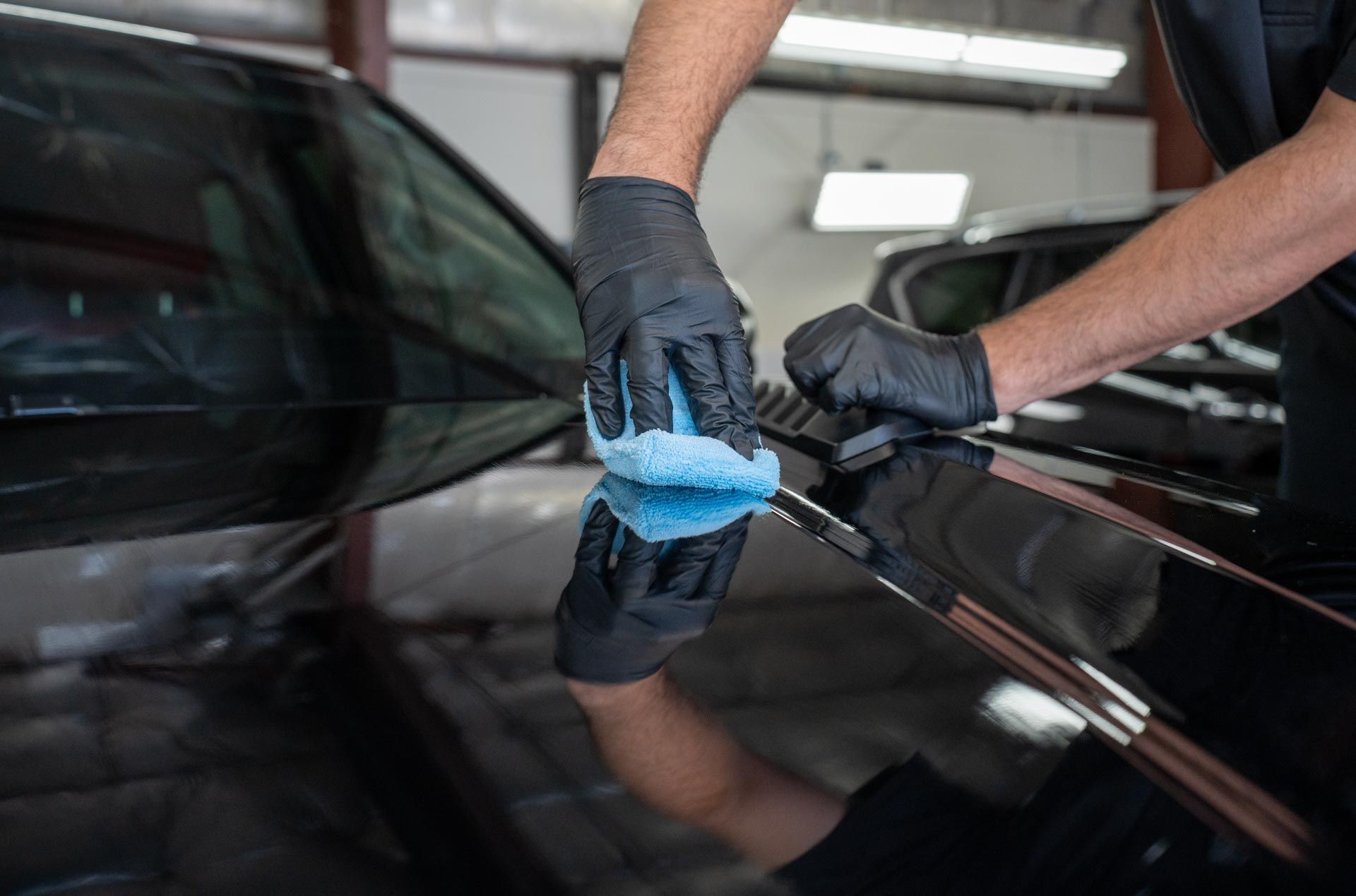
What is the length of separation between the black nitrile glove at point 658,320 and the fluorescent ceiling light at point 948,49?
4478 mm

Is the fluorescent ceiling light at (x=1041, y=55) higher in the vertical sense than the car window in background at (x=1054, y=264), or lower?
higher

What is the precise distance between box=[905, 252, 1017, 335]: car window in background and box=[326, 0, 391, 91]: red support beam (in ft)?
13.6

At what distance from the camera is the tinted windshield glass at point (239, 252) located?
1151 millimetres

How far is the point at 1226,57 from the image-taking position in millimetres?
1095

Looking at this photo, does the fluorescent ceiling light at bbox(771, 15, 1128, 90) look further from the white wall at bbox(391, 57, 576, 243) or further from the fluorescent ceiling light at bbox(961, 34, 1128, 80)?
the white wall at bbox(391, 57, 576, 243)

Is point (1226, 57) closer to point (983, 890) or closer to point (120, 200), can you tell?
point (983, 890)

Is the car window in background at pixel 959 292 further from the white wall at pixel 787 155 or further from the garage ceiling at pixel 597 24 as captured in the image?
the white wall at pixel 787 155

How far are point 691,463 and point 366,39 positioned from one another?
6029 millimetres

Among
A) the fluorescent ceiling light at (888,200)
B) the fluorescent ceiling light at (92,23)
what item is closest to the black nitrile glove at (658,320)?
the fluorescent ceiling light at (92,23)

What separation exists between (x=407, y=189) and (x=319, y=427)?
1.80 ft

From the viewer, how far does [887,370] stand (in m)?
1.04

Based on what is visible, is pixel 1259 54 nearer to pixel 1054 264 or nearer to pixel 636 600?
pixel 636 600

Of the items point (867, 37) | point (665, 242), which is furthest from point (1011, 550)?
point (867, 37)

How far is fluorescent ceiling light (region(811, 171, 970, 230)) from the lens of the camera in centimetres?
756
